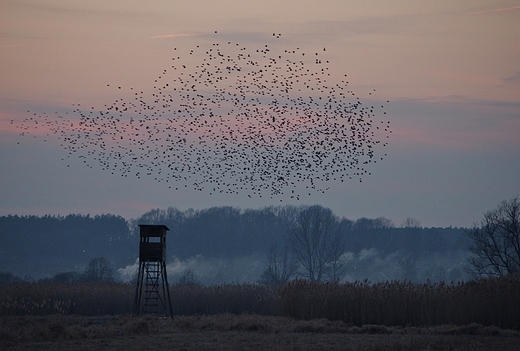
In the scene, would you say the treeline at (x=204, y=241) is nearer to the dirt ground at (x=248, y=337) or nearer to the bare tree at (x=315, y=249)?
the bare tree at (x=315, y=249)

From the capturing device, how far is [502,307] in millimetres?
31906

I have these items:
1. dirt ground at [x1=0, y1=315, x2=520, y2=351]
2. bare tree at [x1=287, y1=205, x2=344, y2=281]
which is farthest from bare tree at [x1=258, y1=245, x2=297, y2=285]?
dirt ground at [x1=0, y1=315, x2=520, y2=351]

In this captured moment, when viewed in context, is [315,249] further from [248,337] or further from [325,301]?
[248,337]

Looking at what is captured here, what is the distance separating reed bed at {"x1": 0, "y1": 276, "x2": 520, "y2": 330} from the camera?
3262 cm

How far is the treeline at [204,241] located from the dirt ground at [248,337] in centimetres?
11004

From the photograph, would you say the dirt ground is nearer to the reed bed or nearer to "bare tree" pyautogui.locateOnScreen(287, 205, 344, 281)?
the reed bed

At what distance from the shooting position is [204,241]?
160125mm

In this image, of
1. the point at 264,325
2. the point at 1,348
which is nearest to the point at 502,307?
the point at 264,325

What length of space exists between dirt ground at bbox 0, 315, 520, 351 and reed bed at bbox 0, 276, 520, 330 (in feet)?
8.56

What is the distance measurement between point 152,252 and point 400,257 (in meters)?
115

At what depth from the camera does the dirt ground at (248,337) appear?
2459 cm

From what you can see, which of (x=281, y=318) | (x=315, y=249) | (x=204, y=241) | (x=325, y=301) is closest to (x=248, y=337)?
(x=281, y=318)

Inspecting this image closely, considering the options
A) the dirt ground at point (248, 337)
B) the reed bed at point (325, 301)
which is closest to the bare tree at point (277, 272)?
the reed bed at point (325, 301)

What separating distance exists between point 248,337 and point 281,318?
859 centimetres
